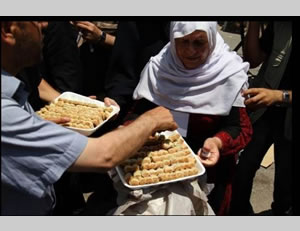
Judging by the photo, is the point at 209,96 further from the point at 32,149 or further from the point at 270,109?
the point at 32,149

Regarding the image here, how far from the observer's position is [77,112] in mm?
1476

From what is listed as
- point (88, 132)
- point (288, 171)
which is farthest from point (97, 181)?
point (288, 171)

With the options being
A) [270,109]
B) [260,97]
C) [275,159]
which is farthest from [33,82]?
[275,159]

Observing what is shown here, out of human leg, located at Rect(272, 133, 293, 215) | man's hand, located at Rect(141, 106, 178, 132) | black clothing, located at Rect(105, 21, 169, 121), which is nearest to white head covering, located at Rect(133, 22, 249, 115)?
black clothing, located at Rect(105, 21, 169, 121)

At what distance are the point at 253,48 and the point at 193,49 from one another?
443mm

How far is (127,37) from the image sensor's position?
1670 mm

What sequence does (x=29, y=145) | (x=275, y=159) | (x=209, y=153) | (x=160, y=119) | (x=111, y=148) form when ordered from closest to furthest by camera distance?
(x=29, y=145), (x=111, y=148), (x=160, y=119), (x=209, y=153), (x=275, y=159)

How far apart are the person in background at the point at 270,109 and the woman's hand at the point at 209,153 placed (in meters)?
0.28

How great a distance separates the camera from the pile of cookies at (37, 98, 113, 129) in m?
1.38

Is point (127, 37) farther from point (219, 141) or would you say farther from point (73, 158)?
point (73, 158)

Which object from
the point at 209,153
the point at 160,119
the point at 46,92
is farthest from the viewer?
the point at 46,92

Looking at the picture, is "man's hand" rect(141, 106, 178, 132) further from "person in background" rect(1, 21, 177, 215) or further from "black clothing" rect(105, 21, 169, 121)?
"black clothing" rect(105, 21, 169, 121)

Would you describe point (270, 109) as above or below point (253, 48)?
below

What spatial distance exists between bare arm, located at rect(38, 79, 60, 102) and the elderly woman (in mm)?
384
